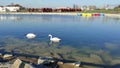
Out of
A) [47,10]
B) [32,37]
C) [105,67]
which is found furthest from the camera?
[47,10]

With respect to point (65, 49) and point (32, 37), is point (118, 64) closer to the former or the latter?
point (65, 49)

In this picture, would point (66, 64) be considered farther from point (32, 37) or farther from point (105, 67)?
point (32, 37)

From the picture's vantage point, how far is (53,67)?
41.6ft

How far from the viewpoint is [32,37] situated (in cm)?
2492

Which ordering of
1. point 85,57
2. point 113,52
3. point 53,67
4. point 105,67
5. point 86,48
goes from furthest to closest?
1. point 86,48
2. point 113,52
3. point 85,57
4. point 105,67
5. point 53,67

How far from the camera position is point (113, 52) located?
58.5 ft

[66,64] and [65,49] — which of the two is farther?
[65,49]

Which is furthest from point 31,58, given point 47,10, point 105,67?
point 47,10

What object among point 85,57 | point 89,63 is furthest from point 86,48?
point 89,63

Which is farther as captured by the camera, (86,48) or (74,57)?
(86,48)

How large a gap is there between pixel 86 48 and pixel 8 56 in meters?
7.30

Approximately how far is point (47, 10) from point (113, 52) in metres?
138

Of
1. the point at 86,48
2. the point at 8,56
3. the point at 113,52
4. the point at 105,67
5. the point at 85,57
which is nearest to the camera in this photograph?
the point at 105,67

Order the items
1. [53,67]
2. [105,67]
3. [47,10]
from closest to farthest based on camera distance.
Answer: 1. [53,67]
2. [105,67]
3. [47,10]
